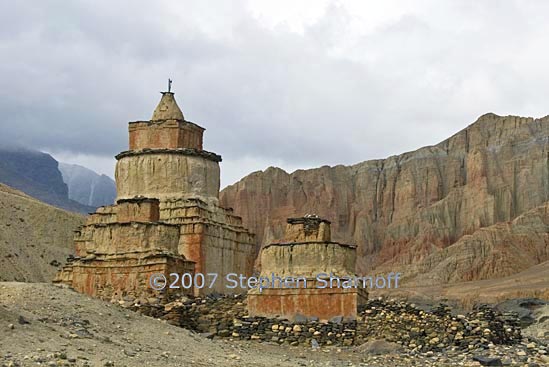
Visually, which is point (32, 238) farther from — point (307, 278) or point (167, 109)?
point (307, 278)

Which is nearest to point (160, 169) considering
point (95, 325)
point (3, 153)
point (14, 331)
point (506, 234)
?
point (95, 325)

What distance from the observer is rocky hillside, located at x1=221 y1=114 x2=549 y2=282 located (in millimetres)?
93750

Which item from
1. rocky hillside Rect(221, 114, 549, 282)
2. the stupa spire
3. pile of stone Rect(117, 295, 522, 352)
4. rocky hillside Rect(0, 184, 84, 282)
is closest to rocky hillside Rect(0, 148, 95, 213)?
rocky hillside Rect(221, 114, 549, 282)

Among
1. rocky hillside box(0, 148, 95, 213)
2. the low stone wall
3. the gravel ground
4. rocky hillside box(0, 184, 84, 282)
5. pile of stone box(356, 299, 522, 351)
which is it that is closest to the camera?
the gravel ground

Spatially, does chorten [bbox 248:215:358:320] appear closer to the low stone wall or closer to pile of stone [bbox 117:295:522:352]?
the low stone wall

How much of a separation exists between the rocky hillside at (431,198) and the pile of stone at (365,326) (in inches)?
2437

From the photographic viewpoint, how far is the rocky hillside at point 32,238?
2133 inches

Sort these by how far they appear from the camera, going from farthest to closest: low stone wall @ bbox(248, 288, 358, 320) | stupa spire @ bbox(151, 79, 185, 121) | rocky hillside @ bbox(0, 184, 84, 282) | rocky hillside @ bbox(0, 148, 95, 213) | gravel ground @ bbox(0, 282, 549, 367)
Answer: rocky hillside @ bbox(0, 148, 95, 213) < rocky hillside @ bbox(0, 184, 84, 282) < stupa spire @ bbox(151, 79, 185, 121) < low stone wall @ bbox(248, 288, 358, 320) < gravel ground @ bbox(0, 282, 549, 367)

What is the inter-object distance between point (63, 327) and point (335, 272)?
36.6ft

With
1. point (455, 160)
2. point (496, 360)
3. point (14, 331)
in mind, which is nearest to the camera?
point (14, 331)

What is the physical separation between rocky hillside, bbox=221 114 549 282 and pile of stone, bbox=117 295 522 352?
203ft

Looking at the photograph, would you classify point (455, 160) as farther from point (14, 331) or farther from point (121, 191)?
point (14, 331)

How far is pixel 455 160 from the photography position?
117m

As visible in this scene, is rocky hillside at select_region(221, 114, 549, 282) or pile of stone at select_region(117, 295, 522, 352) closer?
pile of stone at select_region(117, 295, 522, 352)
